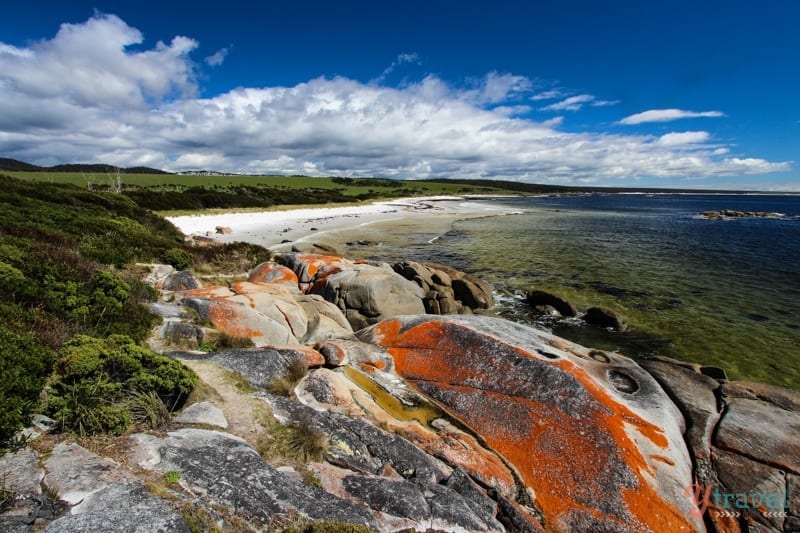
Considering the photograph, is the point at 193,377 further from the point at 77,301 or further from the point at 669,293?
the point at 669,293

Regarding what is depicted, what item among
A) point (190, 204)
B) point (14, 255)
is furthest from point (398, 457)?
point (190, 204)

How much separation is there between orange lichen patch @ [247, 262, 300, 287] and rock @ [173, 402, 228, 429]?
467 inches

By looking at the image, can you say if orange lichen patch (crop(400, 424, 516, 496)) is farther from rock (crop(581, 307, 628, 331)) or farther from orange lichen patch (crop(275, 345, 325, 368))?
rock (crop(581, 307, 628, 331))

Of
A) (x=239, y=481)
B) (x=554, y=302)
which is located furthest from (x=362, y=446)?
(x=554, y=302)

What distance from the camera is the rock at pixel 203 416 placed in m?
5.88

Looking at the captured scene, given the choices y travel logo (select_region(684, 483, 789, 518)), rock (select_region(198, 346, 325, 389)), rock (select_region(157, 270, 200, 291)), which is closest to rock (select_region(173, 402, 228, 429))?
rock (select_region(198, 346, 325, 389))

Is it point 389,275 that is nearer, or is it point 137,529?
point 137,529

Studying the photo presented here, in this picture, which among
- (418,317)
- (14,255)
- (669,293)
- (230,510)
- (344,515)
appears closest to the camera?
(230,510)

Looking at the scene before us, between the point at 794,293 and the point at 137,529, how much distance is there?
1316 inches

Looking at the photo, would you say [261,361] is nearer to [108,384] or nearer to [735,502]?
[108,384]

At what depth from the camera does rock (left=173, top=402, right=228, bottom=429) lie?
5.88 meters

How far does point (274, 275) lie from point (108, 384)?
1281cm

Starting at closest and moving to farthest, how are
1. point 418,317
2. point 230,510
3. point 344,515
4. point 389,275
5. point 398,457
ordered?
1. point 230,510
2. point 344,515
3. point 398,457
4. point 418,317
5. point 389,275

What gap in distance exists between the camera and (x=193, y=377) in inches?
264
